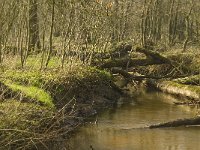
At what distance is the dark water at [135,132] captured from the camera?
12.6 meters

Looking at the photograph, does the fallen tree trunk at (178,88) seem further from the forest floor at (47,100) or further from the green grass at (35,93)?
the green grass at (35,93)

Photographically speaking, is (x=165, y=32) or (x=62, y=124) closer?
(x=62, y=124)

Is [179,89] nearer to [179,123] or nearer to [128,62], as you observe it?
[128,62]

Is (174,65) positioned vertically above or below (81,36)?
below

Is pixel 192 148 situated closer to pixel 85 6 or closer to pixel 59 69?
pixel 59 69

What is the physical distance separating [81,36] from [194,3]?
51.3 feet

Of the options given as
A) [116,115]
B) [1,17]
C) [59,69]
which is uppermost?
[1,17]

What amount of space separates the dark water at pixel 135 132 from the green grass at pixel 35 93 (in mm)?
1372

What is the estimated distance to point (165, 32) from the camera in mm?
47781

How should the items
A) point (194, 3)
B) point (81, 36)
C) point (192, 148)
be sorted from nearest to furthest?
point (192, 148) < point (81, 36) < point (194, 3)

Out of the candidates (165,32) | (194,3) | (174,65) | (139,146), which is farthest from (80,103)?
(165,32)

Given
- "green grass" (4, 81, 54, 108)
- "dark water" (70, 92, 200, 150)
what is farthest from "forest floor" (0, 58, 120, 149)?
"dark water" (70, 92, 200, 150)

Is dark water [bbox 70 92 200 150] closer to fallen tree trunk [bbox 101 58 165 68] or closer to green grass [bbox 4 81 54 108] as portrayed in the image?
green grass [bbox 4 81 54 108]

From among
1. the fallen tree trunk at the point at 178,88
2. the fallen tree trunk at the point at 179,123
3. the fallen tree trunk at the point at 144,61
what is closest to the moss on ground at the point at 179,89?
the fallen tree trunk at the point at 178,88
